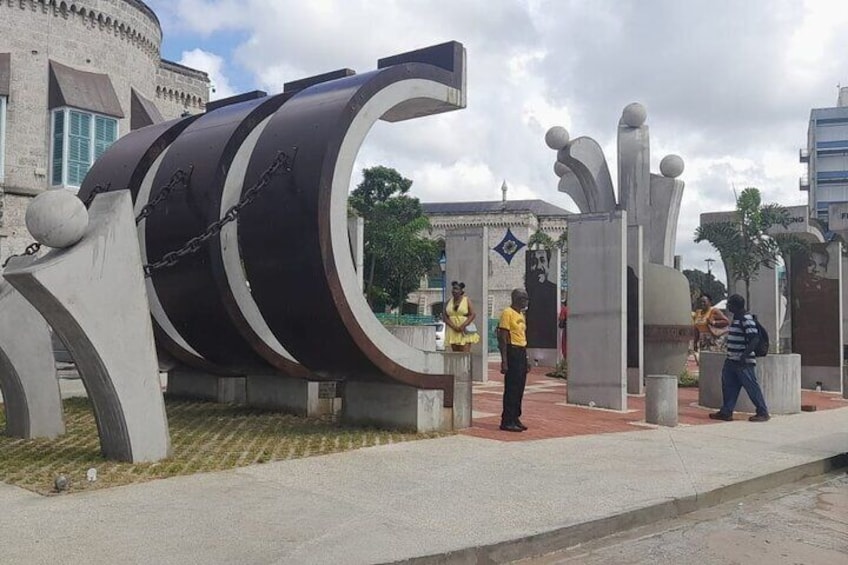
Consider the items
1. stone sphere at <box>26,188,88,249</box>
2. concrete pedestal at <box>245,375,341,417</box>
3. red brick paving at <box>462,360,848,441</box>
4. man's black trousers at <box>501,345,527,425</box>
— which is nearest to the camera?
stone sphere at <box>26,188,88,249</box>

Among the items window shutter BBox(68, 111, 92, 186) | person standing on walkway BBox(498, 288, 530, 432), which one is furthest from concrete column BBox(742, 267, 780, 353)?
window shutter BBox(68, 111, 92, 186)

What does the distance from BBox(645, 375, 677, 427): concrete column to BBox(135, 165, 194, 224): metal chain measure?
20.8 ft

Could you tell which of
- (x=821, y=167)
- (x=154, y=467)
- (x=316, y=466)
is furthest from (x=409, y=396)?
(x=821, y=167)

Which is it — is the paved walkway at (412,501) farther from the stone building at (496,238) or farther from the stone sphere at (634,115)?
the stone building at (496,238)

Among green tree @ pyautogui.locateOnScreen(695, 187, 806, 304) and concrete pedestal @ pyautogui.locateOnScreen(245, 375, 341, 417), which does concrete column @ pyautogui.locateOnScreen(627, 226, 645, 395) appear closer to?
concrete pedestal @ pyautogui.locateOnScreen(245, 375, 341, 417)

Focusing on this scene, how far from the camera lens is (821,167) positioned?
91188mm

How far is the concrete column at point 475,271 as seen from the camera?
54.3 feet

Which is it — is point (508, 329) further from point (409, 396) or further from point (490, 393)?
point (490, 393)

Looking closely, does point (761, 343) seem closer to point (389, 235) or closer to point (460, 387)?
point (460, 387)

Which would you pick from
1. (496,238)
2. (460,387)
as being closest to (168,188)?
(460,387)

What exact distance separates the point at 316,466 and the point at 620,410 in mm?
6045

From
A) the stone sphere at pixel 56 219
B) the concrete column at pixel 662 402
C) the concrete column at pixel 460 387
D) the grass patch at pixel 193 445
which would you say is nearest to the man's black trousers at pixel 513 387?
the concrete column at pixel 460 387

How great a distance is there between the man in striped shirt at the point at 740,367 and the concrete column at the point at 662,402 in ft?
4.23

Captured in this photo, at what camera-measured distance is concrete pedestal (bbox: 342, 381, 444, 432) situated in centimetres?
945
